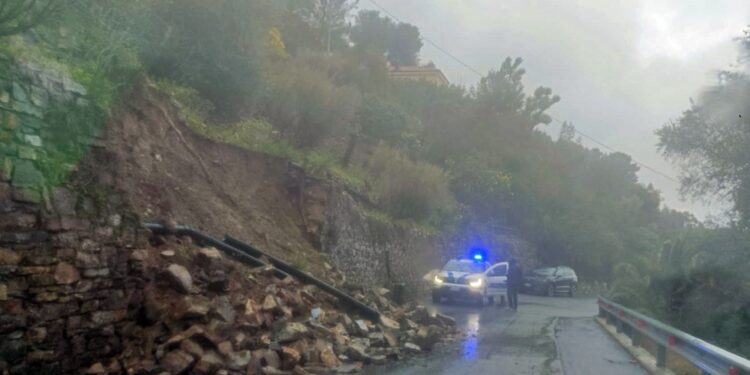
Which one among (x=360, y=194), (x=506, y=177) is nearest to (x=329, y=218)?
(x=360, y=194)

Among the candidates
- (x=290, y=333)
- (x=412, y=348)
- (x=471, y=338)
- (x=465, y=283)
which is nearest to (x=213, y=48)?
(x=471, y=338)

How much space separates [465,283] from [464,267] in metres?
1.21

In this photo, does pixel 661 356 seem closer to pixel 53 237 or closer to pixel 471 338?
pixel 471 338

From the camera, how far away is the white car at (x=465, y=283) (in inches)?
1062

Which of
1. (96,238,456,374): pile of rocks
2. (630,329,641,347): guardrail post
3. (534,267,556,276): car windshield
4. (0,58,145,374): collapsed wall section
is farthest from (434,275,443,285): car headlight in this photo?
(0,58,145,374): collapsed wall section

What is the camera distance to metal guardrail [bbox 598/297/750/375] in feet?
27.4

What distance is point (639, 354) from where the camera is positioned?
14.9 m

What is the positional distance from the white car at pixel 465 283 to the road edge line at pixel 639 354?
6.51 metres

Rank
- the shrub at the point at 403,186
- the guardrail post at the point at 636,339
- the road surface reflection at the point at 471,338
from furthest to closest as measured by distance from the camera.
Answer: the shrub at the point at 403,186 → the guardrail post at the point at 636,339 → the road surface reflection at the point at 471,338

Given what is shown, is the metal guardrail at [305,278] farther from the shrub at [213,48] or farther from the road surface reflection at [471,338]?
the shrub at [213,48]

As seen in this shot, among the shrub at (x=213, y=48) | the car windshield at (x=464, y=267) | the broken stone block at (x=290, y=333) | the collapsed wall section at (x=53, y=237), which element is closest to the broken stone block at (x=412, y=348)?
the broken stone block at (x=290, y=333)

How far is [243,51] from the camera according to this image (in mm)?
22266

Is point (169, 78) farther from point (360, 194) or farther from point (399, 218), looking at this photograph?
point (399, 218)

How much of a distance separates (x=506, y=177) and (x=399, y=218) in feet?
60.0
